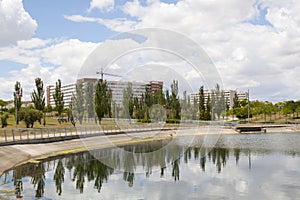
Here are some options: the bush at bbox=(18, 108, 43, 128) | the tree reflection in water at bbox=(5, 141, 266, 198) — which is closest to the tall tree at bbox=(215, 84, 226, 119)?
the bush at bbox=(18, 108, 43, 128)

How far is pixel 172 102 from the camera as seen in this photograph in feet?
245

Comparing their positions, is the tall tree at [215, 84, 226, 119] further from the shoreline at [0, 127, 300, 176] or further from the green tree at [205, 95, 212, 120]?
the shoreline at [0, 127, 300, 176]

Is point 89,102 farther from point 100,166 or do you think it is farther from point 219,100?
point 219,100

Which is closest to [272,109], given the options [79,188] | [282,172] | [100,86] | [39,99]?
[100,86]

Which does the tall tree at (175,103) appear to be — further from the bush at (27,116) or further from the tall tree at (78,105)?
the bush at (27,116)

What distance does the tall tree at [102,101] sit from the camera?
70188mm

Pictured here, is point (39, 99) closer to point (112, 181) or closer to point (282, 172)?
point (112, 181)

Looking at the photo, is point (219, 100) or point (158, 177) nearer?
point (158, 177)

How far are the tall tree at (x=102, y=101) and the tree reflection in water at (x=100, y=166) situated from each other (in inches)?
1060

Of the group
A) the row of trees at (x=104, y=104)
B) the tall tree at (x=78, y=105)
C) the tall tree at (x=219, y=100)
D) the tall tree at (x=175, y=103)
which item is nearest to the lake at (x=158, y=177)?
the row of trees at (x=104, y=104)

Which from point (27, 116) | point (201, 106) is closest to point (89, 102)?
point (27, 116)

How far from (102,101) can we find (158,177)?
1821 inches

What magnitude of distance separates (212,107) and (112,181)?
80.9m

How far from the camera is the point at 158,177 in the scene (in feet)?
85.8
